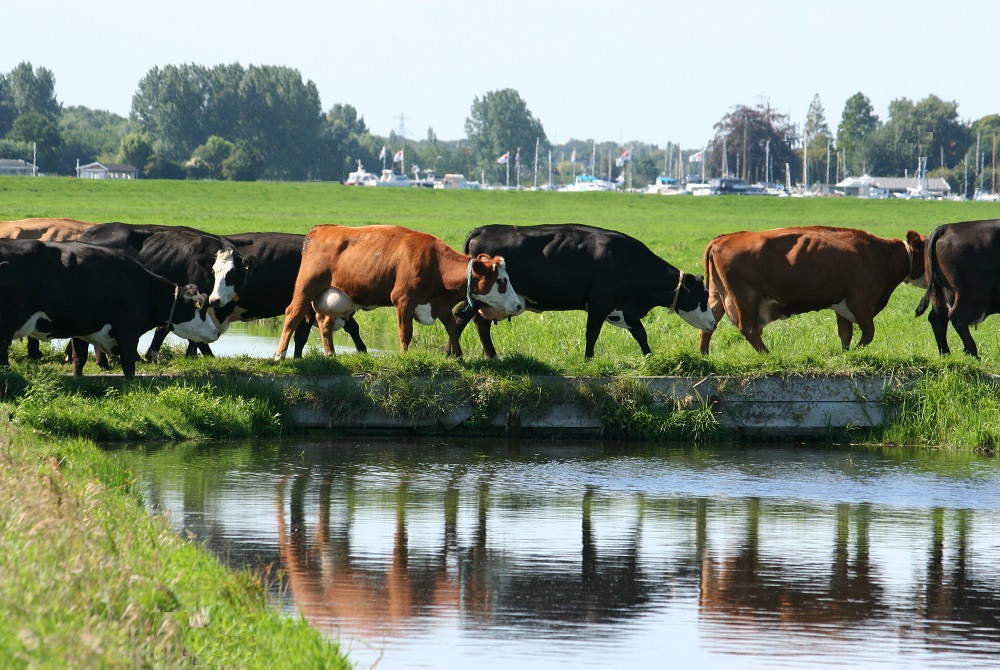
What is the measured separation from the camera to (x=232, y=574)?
8008mm

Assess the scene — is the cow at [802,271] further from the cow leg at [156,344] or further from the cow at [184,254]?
the cow leg at [156,344]

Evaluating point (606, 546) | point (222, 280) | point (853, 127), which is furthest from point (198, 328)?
point (853, 127)

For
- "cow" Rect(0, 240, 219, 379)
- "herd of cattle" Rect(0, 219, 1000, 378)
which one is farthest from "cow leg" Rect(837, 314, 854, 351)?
"cow" Rect(0, 240, 219, 379)

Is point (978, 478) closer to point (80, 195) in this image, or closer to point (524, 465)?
point (524, 465)

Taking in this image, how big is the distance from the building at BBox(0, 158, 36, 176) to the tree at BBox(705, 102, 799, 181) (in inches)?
3141

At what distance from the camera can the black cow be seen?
16328mm

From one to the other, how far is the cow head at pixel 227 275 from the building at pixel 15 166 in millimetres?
130772

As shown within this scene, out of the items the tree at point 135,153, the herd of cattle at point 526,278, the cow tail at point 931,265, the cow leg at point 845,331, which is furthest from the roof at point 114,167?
the cow tail at point 931,265

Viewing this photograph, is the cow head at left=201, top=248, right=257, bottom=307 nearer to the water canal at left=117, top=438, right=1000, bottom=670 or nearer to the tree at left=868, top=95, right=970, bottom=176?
the water canal at left=117, top=438, right=1000, bottom=670

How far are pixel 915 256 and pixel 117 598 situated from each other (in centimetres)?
1316

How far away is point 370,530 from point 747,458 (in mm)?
4873

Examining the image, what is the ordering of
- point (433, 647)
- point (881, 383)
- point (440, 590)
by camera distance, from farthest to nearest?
point (881, 383) → point (440, 590) → point (433, 647)

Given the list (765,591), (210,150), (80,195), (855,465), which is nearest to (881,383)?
(855,465)

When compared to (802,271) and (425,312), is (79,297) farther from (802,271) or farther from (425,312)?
(802,271)
